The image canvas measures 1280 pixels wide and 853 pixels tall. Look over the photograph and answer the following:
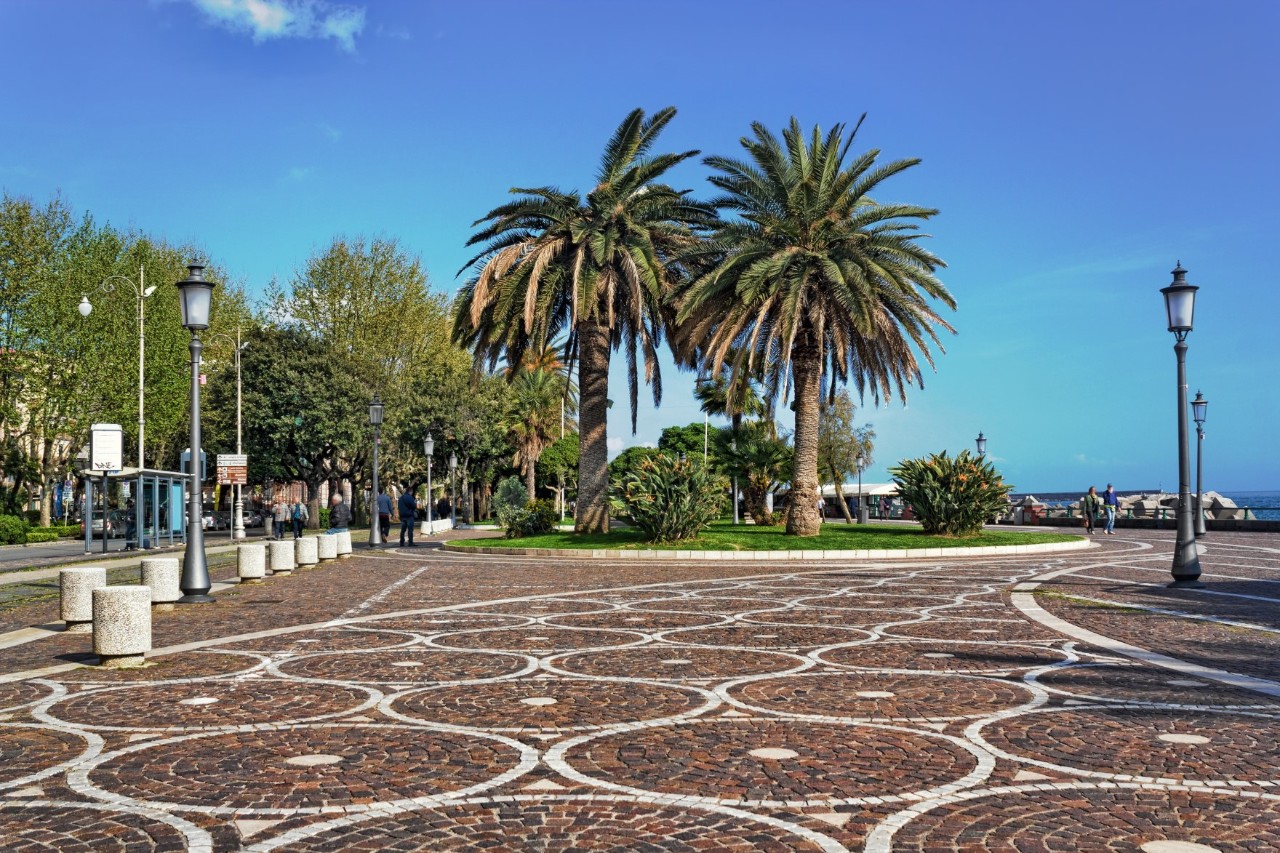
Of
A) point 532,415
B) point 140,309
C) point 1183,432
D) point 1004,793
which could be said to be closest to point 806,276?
point 1183,432

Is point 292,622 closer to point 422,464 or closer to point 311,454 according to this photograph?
point 311,454

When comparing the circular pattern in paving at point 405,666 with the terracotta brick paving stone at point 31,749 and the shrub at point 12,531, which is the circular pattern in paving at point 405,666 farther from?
the shrub at point 12,531

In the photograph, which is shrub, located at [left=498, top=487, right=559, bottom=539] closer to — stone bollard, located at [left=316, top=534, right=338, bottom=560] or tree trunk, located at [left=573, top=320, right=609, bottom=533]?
tree trunk, located at [left=573, top=320, right=609, bottom=533]

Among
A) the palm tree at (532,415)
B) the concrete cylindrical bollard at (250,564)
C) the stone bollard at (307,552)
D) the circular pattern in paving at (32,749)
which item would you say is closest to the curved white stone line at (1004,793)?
the circular pattern in paving at (32,749)

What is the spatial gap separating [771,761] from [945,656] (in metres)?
3.98

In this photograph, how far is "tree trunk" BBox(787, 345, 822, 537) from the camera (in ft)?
87.1

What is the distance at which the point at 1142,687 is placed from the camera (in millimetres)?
7250

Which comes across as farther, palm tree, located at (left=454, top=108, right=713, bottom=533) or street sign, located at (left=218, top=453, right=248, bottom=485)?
street sign, located at (left=218, top=453, right=248, bottom=485)

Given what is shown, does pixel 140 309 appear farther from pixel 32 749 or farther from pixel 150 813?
pixel 150 813

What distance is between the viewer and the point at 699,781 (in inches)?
192

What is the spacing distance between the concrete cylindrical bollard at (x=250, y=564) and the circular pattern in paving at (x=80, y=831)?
1322cm

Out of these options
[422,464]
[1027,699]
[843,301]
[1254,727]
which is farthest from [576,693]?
[422,464]

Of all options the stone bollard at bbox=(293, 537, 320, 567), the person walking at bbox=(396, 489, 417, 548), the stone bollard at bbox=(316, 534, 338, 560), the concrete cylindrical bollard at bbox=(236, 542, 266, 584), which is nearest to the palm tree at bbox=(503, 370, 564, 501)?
the person walking at bbox=(396, 489, 417, 548)

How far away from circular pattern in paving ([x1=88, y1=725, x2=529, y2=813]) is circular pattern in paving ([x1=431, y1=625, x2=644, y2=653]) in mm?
3536
